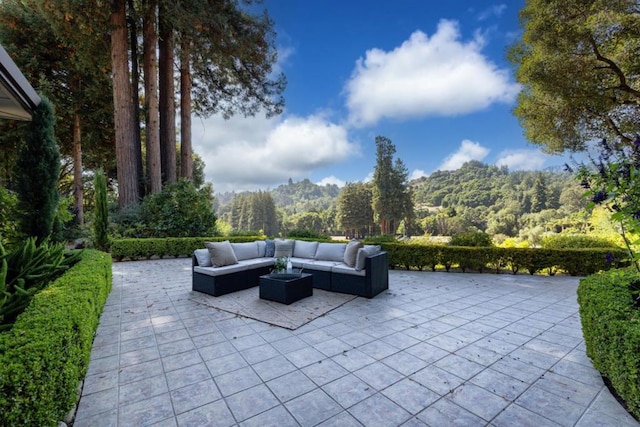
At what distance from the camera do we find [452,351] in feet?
9.66

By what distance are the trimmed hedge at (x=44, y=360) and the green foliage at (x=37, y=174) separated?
160 inches

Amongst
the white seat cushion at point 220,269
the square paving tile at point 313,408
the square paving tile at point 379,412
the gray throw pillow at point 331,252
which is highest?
the gray throw pillow at point 331,252

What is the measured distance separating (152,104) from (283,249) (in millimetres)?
8712

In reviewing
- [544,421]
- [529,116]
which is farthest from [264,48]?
[544,421]

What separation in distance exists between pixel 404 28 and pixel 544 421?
32.0 ft

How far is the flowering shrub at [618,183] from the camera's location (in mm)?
2092

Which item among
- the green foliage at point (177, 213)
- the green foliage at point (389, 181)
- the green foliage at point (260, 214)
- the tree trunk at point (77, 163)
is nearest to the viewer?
the green foliage at point (177, 213)

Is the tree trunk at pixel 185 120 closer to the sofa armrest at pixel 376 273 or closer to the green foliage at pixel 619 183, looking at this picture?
the sofa armrest at pixel 376 273

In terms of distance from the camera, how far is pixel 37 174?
5203mm

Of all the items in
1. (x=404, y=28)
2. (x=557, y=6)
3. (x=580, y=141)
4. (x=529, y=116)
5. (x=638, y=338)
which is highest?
(x=404, y=28)

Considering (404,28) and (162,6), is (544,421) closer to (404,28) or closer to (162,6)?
(404,28)

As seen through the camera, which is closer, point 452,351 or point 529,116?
point 452,351

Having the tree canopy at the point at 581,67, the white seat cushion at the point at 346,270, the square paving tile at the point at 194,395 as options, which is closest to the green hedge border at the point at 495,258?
the tree canopy at the point at 581,67

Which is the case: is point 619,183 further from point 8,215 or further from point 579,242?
point 8,215
